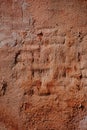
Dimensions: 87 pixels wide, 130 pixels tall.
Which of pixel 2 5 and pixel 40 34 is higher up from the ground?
pixel 2 5

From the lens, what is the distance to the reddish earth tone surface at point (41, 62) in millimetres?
1442

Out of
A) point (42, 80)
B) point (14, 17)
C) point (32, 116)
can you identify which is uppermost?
point (14, 17)

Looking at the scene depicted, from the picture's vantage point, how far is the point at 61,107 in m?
1.46

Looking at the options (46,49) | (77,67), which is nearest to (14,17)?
(46,49)

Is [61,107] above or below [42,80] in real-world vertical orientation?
below

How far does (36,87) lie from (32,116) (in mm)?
187

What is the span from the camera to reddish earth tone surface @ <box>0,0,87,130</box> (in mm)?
1442

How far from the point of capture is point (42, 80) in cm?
145

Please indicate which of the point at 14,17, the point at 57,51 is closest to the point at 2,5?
the point at 14,17

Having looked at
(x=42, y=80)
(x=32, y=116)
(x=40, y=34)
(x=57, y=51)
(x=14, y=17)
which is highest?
(x=14, y=17)

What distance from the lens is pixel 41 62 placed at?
1453mm

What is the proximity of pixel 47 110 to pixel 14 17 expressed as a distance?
63 cm

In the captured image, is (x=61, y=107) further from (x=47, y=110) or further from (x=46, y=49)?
(x=46, y=49)

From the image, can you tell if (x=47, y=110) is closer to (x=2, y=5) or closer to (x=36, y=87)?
(x=36, y=87)
